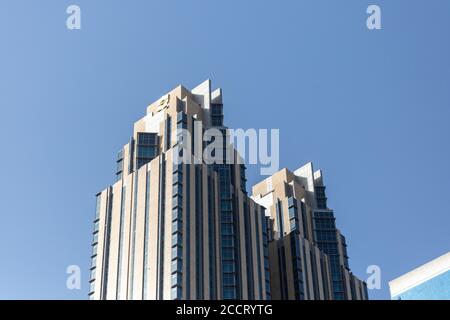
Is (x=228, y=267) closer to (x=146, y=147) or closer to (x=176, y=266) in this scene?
(x=176, y=266)

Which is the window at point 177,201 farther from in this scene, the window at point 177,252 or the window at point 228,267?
the window at point 228,267

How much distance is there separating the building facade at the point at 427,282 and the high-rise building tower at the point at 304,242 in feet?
113

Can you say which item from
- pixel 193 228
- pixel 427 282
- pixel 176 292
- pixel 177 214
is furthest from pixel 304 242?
pixel 427 282

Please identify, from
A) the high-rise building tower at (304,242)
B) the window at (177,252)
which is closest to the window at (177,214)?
the window at (177,252)

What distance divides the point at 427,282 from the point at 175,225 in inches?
1525

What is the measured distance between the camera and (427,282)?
91750mm

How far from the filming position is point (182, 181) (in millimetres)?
111562

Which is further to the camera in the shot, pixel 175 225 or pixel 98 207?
pixel 98 207

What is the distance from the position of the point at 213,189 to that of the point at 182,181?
9.06 meters

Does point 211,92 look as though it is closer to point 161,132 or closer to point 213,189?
point 161,132

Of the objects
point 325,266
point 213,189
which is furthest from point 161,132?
point 325,266
